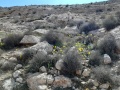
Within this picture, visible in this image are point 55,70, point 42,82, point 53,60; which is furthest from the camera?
point 53,60

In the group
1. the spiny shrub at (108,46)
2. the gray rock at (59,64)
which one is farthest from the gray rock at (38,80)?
the spiny shrub at (108,46)

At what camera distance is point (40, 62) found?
8039 mm

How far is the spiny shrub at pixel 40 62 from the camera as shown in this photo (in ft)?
26.0

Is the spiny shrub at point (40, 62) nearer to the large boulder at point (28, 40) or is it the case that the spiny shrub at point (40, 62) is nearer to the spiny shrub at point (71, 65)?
the spiny shrub at point (71, 65)

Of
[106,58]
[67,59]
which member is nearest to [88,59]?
[106,58]

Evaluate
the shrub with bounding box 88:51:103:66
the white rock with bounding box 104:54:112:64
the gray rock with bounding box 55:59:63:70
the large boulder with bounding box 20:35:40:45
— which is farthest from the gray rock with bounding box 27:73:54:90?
the large boulder with bounding box 20:35:40:45

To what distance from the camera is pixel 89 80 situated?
7277 millimetres

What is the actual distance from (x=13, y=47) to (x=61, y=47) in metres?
2.34

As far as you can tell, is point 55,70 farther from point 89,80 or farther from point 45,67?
point 89,80

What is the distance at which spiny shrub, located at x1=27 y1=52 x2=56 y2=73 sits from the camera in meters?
7.92

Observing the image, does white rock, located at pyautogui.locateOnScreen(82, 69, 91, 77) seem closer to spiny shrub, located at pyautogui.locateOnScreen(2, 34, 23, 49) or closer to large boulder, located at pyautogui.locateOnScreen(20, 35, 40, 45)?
large boulder, located at pyautogui.locateOnScreen(20, 35, 40, 45)

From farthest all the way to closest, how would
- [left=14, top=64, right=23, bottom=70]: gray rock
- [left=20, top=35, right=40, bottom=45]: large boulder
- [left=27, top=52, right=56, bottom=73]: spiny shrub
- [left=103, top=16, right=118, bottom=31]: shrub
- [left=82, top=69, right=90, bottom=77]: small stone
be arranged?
1. [left=103, top=16, right=118, bottom=31]: shrub
2. [left=20, top=35, right=40, bottom=45]: large boulder
3. [left=14, top=64, right=23, bottom=70]: gray rock
4. [left=27, top=52, right=56, bottom=73]: spiny shrub
5. [left=82, top=69, right=90, bottom=77]: small stone

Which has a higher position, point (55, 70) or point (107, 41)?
point (107, 41)

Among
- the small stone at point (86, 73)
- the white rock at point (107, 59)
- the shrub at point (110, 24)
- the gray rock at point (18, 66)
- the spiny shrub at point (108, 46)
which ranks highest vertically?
the shrub at point (110, 24)
